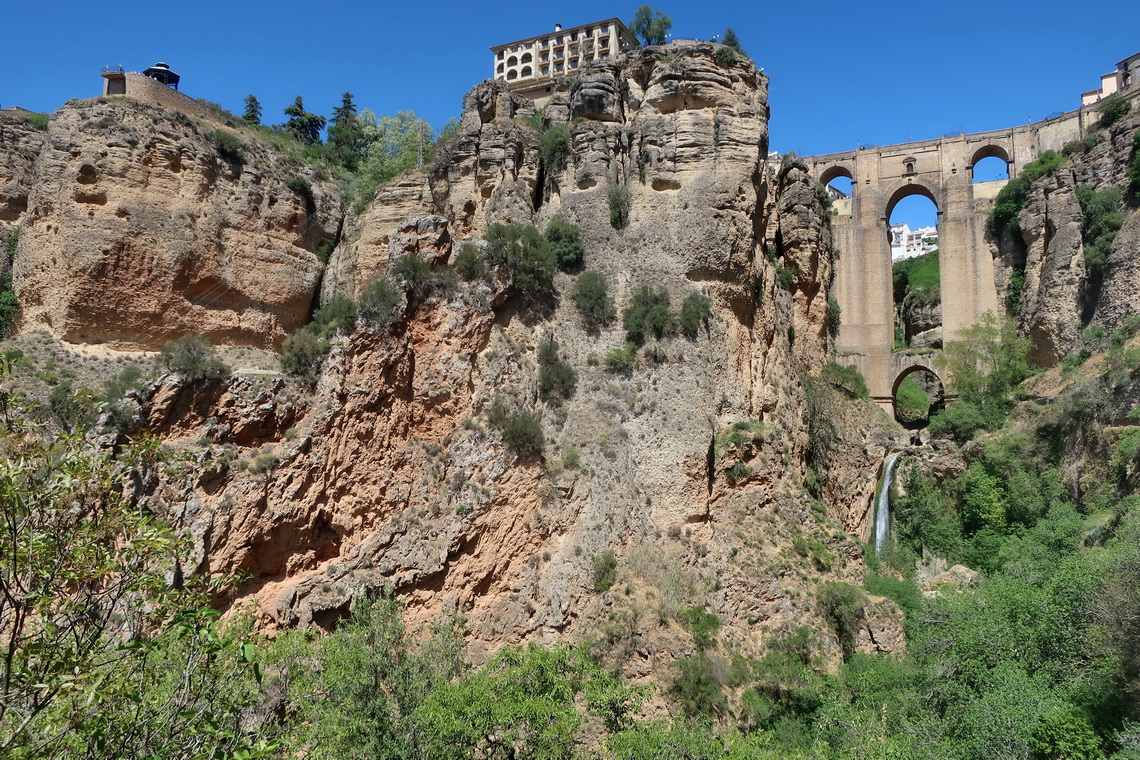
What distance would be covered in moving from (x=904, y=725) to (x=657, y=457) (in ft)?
26.2

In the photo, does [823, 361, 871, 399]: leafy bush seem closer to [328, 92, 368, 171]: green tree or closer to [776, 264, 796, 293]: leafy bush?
[776, 264, 796, 293]: leafy bush

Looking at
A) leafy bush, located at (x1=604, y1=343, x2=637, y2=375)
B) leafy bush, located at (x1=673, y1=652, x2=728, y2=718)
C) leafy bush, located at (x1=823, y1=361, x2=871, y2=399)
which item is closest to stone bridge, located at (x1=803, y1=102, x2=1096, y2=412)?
leafy bush, located at (x1=823, y1=361, x2=871, y2=399)

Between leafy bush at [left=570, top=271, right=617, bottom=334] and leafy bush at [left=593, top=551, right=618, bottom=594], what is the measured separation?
20.9ft

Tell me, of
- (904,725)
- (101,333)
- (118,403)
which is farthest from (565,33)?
(904,725)

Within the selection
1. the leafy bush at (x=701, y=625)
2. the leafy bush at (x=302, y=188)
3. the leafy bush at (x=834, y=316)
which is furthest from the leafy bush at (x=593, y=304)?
the leafy bush at (x=834, y=316)

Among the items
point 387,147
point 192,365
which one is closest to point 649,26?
point 387,147

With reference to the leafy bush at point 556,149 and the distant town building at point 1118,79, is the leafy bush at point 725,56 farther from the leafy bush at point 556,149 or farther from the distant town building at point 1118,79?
Answer: the distant town building at point 1118,79

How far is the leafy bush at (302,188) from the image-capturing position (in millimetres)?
25406

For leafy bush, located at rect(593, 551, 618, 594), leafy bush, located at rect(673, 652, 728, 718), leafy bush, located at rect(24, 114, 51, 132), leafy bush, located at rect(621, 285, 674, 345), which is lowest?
leafy bush, located at rect(673, 652, 728, 718)

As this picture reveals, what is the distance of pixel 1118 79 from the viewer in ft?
151

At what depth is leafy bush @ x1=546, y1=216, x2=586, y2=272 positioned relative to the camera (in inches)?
870

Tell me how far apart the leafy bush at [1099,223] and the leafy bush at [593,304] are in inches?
883

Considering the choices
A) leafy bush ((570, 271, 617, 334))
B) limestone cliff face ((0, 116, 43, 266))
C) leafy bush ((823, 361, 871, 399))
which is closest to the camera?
leafy bush ((570, 271, 617, 334))

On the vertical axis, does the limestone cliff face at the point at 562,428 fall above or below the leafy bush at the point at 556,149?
below
